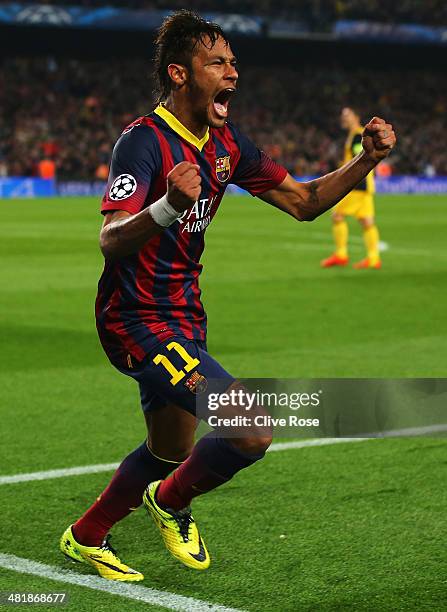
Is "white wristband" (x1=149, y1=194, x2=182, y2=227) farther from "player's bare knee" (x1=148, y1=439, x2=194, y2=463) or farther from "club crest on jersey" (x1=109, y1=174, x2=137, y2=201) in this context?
"player's bare knee" (x1=148, y1=439, x2=194, y2=463)

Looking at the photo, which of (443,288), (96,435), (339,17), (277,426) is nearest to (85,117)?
(339,17)

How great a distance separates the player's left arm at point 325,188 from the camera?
461 centimetres

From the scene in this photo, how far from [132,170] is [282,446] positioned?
2.78 metres

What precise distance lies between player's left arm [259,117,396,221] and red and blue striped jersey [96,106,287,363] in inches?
17.0

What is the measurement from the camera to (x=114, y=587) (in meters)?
4.22

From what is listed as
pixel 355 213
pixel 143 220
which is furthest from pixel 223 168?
pixel 355 213

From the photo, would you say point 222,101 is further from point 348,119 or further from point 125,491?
point 348,119

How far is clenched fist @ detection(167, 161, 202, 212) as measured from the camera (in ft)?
11.8

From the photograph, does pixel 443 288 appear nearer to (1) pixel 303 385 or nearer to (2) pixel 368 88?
(1) pixel 303 385

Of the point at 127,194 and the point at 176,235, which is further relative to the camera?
the point at 176,235

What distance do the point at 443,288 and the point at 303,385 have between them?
10311mm

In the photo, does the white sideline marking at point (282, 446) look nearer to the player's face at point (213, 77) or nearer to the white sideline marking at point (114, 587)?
the white sideline marking at point (114, 587)

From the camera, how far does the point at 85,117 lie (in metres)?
44.1

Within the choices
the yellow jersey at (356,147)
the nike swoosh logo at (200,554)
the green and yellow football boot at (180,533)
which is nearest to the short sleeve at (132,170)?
the green and yellow football boot at (180,533)
